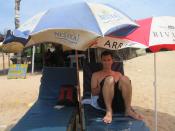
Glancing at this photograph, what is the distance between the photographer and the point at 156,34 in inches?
216

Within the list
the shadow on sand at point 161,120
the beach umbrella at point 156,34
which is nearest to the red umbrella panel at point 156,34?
the beach umbrella at point 156,34

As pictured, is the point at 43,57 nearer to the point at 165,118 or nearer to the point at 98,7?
the point at 165,118

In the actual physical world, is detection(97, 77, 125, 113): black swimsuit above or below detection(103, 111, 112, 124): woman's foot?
above

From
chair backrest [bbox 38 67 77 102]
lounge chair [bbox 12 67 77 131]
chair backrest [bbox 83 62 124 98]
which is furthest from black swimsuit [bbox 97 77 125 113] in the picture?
chair backrest [bbox 38 67 77 102]

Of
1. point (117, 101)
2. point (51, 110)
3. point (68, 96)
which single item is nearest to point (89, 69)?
point (68, 96)

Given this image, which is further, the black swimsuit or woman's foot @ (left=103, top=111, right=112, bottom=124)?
the black swimsuit

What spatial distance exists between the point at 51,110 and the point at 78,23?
189 cm

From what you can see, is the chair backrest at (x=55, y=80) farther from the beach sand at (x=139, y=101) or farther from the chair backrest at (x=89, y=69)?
the beach sand at (x=139, y=101)

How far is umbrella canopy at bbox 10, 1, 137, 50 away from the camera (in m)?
4.85

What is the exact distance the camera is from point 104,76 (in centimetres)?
606

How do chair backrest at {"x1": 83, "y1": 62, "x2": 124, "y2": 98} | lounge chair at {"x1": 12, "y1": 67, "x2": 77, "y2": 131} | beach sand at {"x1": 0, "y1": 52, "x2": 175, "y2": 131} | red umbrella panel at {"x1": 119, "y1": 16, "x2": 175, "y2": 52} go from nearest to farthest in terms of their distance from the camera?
lounge chair at {"x1": 12, "y1": 67, "x2": 77, "y2": 131} < red umbrella panel at {"x1": 119, "y1": 16, "x2": 175, "y2": 52} < chair backrest at {"x1": 83, "y1": 62, "x2": 124, "y2": 98} < beach sand at {"x1": 0, "y1": 52, "x2": 175, "y2": 131}

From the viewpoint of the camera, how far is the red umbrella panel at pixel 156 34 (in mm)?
5344

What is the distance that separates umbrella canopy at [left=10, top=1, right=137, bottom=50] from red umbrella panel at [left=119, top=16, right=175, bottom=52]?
209 millimetres

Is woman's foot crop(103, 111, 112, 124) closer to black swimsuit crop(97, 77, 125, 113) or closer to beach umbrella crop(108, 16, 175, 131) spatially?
black swimsuit crop(97, 77, 125, 113)
